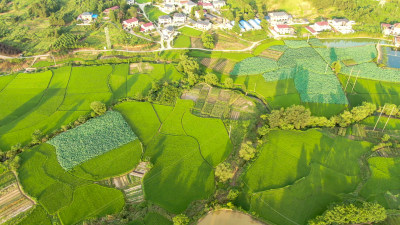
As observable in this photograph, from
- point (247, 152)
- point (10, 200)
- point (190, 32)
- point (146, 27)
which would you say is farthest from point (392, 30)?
point (10, 200)

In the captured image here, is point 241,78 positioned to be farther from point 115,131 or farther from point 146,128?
point 115,131

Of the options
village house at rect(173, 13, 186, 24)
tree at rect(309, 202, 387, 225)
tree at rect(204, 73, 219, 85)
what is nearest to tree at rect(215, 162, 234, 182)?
tree at rect(309, 202, 387, 225)

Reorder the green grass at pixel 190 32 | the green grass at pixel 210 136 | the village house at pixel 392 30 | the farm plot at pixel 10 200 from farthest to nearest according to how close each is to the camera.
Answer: the green grass at pixel 190 32
the village house at pixel 392 30
the green grass at pixel 210 136
the farm plot at pixel 10 200

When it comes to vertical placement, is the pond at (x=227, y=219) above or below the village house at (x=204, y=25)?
below

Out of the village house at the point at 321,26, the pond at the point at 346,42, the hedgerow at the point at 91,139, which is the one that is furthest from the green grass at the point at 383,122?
the hedgerow at the point at 91,139

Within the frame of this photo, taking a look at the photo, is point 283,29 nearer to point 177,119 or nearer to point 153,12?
point 153,12

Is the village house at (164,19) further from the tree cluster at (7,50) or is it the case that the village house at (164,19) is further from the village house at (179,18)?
the tree cluster at (7,50)
